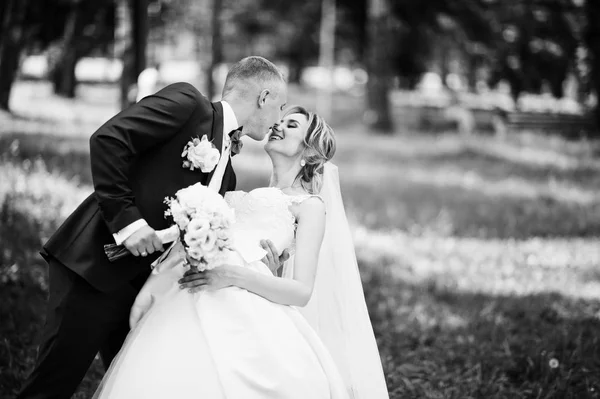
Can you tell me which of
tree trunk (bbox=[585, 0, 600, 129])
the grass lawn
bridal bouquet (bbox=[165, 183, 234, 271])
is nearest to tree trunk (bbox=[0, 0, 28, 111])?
the grass lawn

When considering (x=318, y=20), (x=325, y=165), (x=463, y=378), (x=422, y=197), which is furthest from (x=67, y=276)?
(x=318, y=20)

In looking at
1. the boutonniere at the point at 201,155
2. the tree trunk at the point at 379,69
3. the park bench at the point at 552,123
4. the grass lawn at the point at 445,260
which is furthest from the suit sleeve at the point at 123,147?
the park bench at the point at 552,123

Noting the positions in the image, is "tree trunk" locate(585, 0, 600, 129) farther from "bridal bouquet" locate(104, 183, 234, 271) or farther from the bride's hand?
"bridal bouquet" locate(104, 183, 234, 271)

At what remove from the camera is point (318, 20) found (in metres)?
32.3

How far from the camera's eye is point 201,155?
9.88ft

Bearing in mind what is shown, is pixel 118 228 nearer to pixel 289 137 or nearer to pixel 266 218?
pixel 266 218

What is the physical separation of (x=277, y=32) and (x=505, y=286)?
29.1 m

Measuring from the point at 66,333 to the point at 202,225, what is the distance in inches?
36.3

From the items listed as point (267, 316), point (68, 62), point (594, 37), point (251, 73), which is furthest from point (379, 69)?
point (267, 316)

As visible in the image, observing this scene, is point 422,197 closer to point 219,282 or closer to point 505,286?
point 505,286

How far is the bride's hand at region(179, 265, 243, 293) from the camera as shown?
2.97 meters

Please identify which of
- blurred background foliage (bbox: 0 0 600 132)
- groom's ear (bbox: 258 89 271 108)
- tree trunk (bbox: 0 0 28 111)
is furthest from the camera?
blurred background foliage (bbox: 0 0 600 132)

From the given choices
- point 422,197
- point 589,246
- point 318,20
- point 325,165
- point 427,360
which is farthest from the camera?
point 318,20

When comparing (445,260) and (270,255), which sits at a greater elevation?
(270,255)
